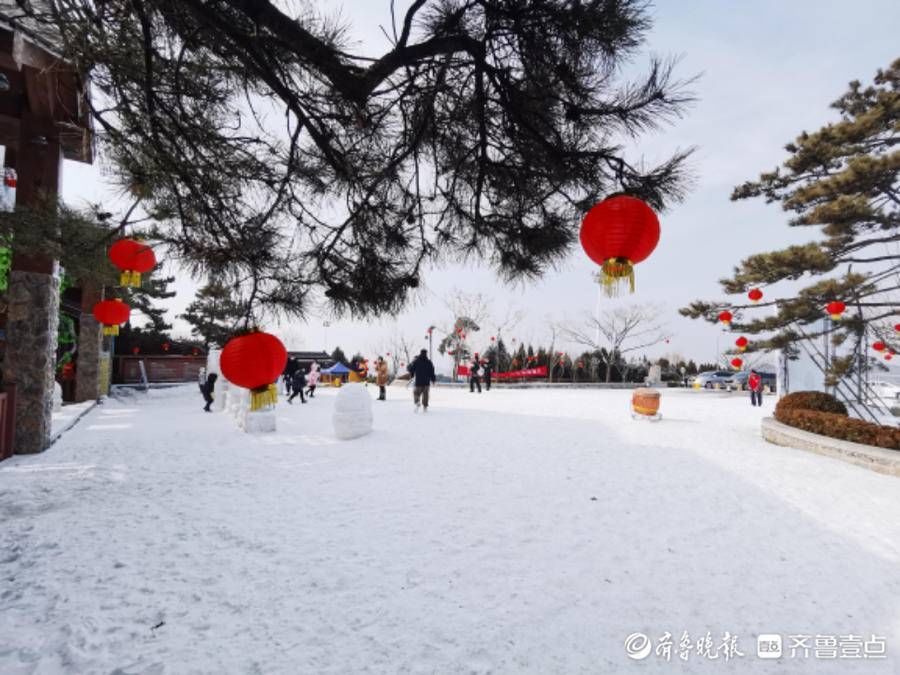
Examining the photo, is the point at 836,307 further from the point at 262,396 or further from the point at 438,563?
the point at 262,396

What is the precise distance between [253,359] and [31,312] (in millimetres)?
7289

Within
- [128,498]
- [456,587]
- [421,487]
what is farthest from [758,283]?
[128,498]

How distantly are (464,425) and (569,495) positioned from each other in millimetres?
5407

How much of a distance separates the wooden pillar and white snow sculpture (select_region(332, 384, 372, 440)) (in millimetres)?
4686

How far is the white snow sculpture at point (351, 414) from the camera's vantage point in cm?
900

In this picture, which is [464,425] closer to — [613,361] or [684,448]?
[684,448]

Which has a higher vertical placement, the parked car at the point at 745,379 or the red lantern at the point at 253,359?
the red lantern at the point at 253,359

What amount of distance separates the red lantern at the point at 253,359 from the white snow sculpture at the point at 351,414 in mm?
6723

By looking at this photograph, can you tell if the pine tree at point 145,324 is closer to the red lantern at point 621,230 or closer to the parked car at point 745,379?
the red lantern at point 621,230

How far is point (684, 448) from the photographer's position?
8258 millimetres

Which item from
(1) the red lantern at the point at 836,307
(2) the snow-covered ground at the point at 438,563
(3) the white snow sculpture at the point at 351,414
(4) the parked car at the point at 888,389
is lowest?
(2) the snow-covered ground at the point at 438,563

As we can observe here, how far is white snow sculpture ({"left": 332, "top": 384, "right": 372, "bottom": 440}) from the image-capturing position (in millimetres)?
9000

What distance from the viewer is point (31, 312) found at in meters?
7.03

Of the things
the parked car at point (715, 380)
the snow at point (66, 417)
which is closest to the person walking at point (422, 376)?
the snow at point (66, 417)
